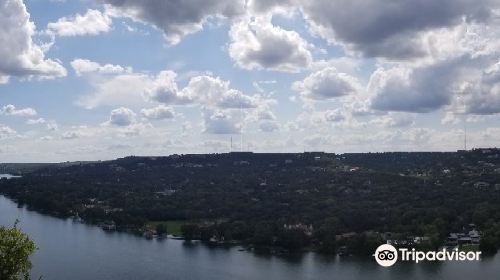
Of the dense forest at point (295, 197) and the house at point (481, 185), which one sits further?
the house at point (481, 185)

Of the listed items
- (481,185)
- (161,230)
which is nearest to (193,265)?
(161,230)

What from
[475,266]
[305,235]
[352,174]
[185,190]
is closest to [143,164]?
[185,190]

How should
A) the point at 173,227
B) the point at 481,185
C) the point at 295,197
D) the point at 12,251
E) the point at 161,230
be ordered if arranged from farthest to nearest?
the point at 295,197, the point at 481,185, the point at 173,227, the point at 161,230, the point at 12,251

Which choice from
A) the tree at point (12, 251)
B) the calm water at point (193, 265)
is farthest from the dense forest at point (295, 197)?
the tree at point (12, 251)

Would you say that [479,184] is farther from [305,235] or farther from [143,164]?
[143,164]

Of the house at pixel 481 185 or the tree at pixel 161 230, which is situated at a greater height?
the house at pixel 481 185

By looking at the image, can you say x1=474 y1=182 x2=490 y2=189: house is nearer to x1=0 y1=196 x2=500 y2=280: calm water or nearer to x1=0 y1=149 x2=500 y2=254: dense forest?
x1=0 y1=149 x2=500 y2=254: dense forest

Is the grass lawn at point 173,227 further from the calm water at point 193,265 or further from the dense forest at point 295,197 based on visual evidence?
the calm water at point 193,265

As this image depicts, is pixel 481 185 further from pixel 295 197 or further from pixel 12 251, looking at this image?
pixel 12 251
